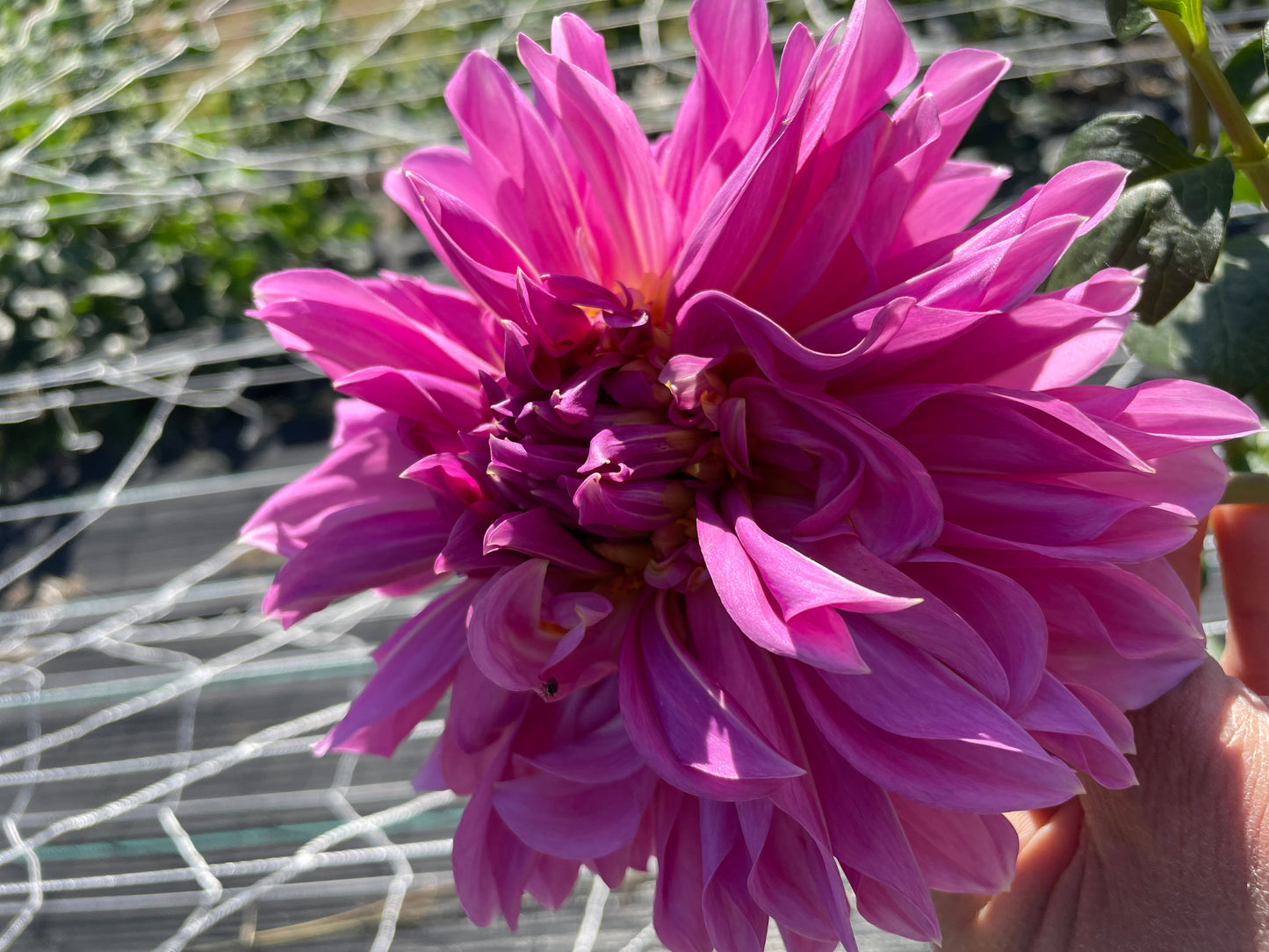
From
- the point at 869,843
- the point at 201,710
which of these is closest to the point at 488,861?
the point at 869,843

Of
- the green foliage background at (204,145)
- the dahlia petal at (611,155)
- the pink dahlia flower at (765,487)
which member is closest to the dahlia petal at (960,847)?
the pink dahlia flower at (765,487)

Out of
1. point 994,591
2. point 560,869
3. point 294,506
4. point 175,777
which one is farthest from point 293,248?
point 994,591

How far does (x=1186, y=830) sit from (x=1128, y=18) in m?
0.29

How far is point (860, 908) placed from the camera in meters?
0.32

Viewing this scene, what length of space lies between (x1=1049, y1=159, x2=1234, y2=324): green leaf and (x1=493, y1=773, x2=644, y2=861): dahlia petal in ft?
0.85

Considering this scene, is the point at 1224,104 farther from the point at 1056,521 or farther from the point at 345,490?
the point at 345,490

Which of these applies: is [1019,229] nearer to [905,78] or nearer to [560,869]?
[905,78]

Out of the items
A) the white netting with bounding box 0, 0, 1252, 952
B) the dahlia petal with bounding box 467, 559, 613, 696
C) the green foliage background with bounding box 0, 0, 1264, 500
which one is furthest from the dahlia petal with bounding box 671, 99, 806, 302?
the green foliage background with bounding box 0, 0, 1264, 500

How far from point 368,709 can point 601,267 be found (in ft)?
0.60

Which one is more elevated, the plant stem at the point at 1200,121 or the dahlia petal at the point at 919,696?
the plant stem at the point at 1200,121

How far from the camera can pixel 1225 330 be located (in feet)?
1.24

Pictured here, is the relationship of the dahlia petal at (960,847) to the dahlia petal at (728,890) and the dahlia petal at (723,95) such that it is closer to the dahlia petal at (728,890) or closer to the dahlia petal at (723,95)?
the dahlia petal at (728,890)

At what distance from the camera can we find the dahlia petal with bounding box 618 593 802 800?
0.88ft

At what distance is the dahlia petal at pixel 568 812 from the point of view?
31 cm
